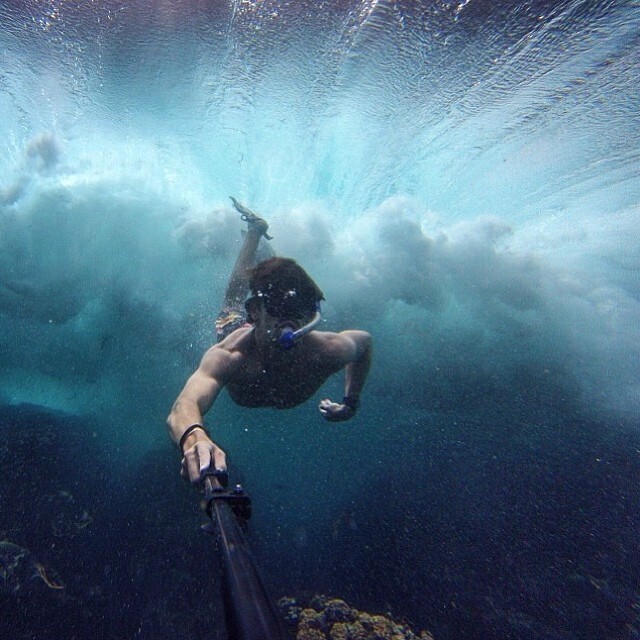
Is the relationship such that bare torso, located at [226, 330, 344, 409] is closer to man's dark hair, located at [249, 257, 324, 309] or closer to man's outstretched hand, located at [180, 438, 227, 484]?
man's dark hair, located at [249, 257, 324, 309]

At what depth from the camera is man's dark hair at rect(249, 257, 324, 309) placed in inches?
134

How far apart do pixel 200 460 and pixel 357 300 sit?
53.3 ft

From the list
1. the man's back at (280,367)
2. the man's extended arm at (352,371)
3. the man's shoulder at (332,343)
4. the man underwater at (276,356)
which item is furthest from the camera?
the man's extended arm at (352,371)

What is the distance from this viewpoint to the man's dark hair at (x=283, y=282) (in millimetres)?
3414

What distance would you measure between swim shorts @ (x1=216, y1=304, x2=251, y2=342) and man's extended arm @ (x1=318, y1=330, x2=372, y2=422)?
2.92 m

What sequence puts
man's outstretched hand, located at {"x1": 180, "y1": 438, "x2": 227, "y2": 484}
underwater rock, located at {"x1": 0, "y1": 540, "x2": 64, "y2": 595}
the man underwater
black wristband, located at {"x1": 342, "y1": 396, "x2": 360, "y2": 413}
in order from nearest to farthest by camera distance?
man's outstretched hand, located at {"x1": 180, "y1": 438, "x2": 227, "y2": 484} < the man underwater < black wristband, located at {"x1": 342, "y1": 396, "x2": 360, "y2": 413} < underwater rock, located at {"x1": 0, "y1": 540, "x2": 64, "y2": 595}

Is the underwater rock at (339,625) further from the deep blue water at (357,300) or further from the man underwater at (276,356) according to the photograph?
the man underwater at (276,356)

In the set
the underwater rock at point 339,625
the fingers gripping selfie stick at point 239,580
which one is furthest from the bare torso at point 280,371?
the underwater rock at point 339,625

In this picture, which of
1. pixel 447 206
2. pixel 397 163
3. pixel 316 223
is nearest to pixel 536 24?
pixel 397 163

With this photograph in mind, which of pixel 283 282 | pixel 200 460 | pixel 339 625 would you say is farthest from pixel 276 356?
pixel 339 625

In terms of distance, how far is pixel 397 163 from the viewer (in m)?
10.9

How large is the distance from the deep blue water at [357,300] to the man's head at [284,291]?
20.1 feet

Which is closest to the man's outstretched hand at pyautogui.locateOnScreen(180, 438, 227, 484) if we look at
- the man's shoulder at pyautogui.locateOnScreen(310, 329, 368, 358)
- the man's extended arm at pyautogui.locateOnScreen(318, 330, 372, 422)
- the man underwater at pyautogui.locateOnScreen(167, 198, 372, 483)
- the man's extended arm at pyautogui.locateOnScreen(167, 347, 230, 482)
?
the man's extended arm at pyautogui.locateOnScreen(167, 347, 230, 482)

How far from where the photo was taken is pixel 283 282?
11.2ft
